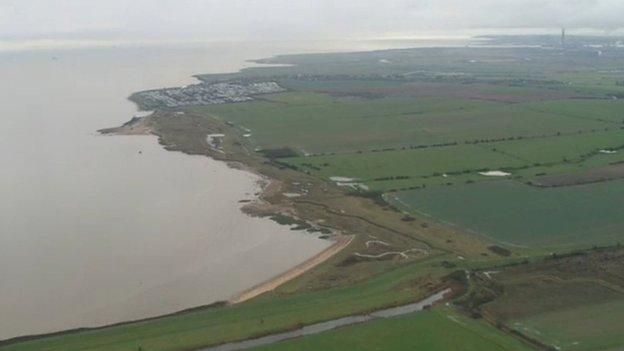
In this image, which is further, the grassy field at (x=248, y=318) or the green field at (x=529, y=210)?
the green field at (x=529, y=210)

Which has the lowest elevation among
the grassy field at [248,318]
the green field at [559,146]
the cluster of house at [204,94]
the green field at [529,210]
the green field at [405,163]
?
the grassy field at [248,318]

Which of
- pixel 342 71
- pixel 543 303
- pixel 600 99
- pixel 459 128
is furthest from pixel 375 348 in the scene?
pixel 342 71

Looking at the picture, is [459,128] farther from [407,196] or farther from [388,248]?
[388,248]

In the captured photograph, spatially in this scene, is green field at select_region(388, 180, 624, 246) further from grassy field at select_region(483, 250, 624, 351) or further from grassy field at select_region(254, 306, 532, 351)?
grassy field at select_region(254, 306, 532, 351)

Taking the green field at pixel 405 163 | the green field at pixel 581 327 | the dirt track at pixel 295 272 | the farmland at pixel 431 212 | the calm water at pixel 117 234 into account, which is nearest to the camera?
the green field at pixel 581 327

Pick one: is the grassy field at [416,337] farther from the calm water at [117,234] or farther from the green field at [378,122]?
the green field at [378,122]

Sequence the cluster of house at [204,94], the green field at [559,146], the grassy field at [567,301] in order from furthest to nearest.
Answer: the cluster of house at [204,94] < the green field at [559,146] < the grassy field at [567,301]

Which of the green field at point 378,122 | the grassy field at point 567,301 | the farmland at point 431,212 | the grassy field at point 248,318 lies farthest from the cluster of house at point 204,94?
the grassy field at point 567,301
